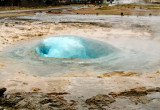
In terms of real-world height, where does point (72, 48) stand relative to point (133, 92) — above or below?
above

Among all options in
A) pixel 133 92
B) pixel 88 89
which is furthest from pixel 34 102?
pixel 133 92

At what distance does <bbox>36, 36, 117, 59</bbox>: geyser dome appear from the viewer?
288 inches

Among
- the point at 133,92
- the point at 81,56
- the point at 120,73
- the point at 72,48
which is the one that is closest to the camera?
the point at 133,92

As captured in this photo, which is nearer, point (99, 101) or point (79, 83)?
point (99, 101)

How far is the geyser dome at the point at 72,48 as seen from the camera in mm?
7305

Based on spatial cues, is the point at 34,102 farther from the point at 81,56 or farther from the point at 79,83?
the point at 81,56

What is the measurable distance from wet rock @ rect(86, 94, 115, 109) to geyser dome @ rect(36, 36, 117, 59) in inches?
136

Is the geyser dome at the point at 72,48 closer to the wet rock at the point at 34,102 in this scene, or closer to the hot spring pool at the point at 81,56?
the hot spring pool at the point at 81,56

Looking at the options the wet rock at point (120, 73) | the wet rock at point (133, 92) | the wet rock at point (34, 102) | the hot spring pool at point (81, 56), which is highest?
the hot spring pool at point (81, 56)

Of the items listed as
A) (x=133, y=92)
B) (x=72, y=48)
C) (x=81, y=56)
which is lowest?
(x=133, y=92)

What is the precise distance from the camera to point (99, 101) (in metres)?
3.53

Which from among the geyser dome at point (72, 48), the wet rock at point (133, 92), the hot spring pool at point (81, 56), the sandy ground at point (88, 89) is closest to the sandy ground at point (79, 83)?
the sandy ground at point (88, 89)

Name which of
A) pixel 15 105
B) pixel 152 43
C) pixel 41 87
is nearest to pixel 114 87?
pixel 41 87

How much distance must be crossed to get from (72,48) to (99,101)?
440 centimetres
